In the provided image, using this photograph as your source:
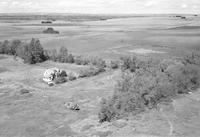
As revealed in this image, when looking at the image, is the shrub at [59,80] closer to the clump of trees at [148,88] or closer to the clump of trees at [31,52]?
the clump of trees at [148,88]

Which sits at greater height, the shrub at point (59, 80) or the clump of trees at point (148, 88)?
the clump of trees at point (148, 88)

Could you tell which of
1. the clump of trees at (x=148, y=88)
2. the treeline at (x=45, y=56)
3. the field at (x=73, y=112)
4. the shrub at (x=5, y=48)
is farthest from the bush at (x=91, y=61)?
the shrub at (x=5, y=48)

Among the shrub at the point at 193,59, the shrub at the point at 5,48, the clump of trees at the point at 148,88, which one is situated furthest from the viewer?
the shrub at the point at 5,48

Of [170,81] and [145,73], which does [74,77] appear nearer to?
[145,73]

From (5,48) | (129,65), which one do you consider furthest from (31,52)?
(129,65)

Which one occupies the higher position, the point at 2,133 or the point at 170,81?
the point at 170,81

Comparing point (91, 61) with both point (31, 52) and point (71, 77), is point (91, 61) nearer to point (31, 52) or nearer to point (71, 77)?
point (71, 77)

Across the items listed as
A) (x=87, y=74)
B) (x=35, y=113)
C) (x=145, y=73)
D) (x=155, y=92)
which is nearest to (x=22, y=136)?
(x=35, y=113)

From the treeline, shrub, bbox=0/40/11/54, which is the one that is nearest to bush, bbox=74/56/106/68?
the treeline
